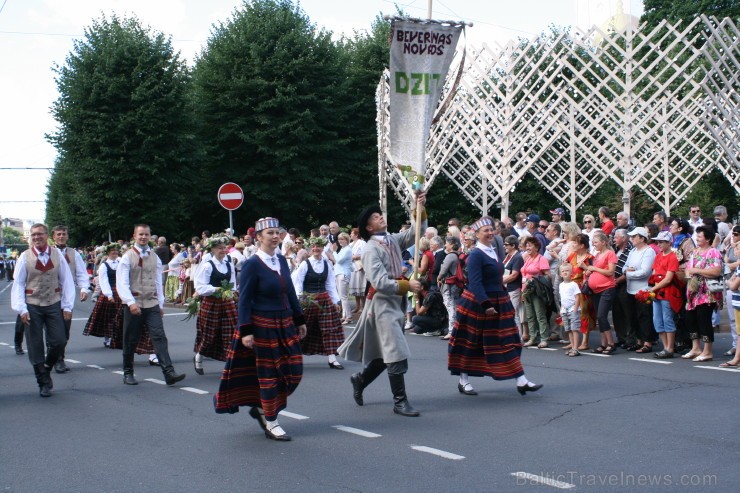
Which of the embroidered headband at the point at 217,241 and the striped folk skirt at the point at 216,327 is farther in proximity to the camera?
the embroidered headband at the point at 217,241

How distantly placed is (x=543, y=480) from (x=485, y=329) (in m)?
3.31

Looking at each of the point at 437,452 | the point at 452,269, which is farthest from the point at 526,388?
the point at 452,269

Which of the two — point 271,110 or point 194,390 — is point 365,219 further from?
point 271,110

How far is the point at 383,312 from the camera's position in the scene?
26.8 ft

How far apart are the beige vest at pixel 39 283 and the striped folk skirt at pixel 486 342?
4.72 meters

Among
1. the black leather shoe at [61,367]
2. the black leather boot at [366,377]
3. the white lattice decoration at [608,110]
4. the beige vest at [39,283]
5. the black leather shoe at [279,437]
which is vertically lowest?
the black leather shoe at [279,437]

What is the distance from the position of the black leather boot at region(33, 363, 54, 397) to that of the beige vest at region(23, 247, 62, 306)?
741 mm

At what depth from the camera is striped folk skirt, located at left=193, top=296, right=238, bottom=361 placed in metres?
11.2

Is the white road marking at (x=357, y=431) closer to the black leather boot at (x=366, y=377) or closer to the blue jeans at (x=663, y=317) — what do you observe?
the black leather boot at (x=366, y=377)

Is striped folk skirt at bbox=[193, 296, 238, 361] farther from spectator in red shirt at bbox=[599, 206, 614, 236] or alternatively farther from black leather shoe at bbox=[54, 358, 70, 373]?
spectator in red shirt at bbox=[599, 206, 614, 236]

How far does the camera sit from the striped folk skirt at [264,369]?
7.23m

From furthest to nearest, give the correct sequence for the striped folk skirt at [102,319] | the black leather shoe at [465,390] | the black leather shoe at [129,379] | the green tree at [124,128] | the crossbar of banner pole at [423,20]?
1. the green tree at [124,128]
2. the striped folk skirt at [102,319]
3. the black leather shoe at [129,379]
4. the black leather shoe at [465,390]
5. the crossbar of banner pole at [423,20]

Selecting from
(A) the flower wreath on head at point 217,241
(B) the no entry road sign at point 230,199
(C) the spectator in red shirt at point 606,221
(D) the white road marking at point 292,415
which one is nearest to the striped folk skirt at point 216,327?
(A) the flower wreath on head at point 217,241

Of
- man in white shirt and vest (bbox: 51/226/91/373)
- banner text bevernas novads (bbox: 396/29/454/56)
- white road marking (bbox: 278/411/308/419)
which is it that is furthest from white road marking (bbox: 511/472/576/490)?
man in white shirt and vest (bbox: 51/226/91/373)
